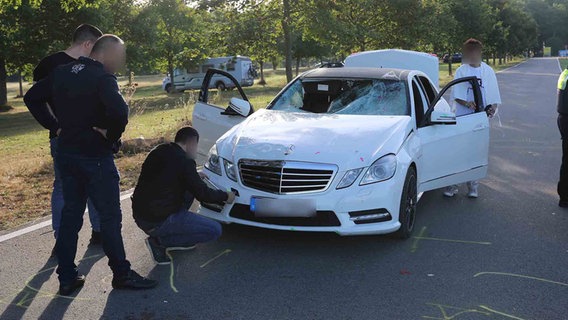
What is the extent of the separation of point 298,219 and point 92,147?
179cm

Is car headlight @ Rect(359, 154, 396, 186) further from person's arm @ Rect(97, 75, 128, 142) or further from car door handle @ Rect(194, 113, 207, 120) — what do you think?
car door handle @ Rect(194, 113, 207, 120)

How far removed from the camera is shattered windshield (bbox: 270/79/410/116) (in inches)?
245

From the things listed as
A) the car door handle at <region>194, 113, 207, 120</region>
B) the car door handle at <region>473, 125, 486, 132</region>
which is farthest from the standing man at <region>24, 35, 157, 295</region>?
the car door handle at <region>473, 125, 486, 132</region>

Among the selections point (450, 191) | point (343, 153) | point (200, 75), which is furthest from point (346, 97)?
point (200, 75)

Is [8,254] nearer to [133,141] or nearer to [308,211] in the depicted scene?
[308,211]

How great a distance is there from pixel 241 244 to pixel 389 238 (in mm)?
1364

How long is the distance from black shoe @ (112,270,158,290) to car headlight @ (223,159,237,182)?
1231mm

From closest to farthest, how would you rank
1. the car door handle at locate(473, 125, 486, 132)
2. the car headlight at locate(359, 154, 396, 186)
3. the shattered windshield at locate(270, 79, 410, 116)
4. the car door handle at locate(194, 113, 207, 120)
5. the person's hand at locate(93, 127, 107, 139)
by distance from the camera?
the person's hand at locate(93, 127, 107, 139) → the car headlight at locate(359, 154, 396, 186) → the shattered windshield at locate(270, 79, 410, 116) → the car door handle at locate(473, 125, 486, 132) → the car door handle at locate(194, 113, 207, 120)

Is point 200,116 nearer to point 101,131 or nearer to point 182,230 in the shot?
point 182,230

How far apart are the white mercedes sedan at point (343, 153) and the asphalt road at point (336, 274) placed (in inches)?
12.7

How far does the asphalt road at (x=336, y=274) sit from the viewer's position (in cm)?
389

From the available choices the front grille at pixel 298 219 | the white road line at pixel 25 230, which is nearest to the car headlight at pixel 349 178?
the front grille at pixel 298 219

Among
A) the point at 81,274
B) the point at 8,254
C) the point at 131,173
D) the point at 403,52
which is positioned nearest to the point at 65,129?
the point at 81,274

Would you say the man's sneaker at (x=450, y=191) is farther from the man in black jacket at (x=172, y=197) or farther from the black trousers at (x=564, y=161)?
the man in black jacket at (x=172, y=197)
